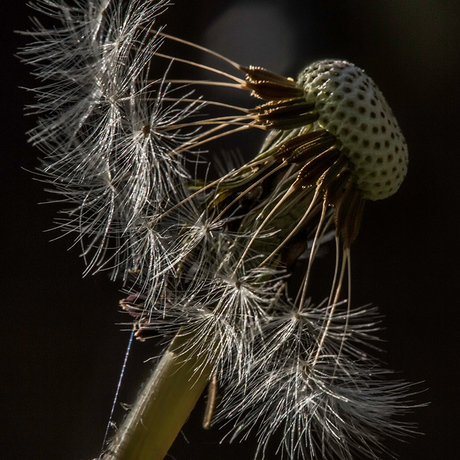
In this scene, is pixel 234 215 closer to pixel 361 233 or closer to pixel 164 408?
pixel 164 408

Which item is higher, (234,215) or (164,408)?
(234,215)

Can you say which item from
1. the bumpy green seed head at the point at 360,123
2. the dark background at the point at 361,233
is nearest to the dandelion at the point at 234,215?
the bumpy green seed head at the point at 360,123

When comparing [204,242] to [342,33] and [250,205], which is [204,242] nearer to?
[250,205]

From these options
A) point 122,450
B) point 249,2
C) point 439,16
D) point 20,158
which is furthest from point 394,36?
point 122,450

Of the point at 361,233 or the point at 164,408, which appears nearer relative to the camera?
the point at 164,408

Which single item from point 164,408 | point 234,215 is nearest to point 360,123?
point 234,215

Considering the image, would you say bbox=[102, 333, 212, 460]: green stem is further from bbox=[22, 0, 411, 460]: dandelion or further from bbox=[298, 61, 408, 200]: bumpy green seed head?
bbox=[298, 61, 408, 200]: bumpy green seed head

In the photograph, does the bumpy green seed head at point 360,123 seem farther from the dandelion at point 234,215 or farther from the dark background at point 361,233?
the dark background at point 361,233

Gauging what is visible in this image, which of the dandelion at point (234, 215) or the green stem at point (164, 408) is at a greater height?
the dandelion at point (234, 215)
